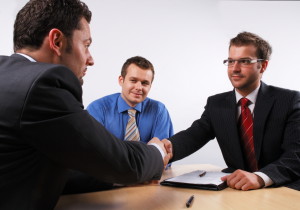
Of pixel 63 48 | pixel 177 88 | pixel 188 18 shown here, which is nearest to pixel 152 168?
pixel 63 48

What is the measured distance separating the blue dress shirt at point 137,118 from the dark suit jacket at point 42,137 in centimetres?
178

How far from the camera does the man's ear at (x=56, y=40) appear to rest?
1.11 m

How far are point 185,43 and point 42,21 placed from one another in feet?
10.4

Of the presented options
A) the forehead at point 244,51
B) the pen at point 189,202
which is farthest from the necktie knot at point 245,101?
the pen at point 189,202

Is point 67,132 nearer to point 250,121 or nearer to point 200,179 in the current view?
point 200,179

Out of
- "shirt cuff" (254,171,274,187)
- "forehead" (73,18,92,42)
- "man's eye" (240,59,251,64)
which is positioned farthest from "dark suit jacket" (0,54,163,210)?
"man's eye" (240,59,251,64)

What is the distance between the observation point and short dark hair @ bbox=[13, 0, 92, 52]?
112 cm

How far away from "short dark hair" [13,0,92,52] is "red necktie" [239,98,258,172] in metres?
1.40

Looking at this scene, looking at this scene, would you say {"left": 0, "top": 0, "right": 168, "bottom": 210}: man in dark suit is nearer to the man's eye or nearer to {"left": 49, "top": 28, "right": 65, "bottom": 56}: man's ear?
{"left": 49, "top": 28, "right": 65, "bottom": 56}: man's ear

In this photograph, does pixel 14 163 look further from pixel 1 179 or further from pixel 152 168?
pixel 152 168

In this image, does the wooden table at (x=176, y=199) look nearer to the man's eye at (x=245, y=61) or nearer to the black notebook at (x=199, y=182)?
the black notebook at (x=199, y=182)

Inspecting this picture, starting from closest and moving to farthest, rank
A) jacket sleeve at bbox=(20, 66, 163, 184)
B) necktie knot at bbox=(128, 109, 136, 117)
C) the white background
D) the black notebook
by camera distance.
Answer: jacket sleeve at bbox=(20, 66, 163, 184) < the black notebook < necktie knot at bbox=(128, 109, 136, 117) < the white background

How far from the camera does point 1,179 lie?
0.86 m

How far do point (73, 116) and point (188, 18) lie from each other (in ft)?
11.6
